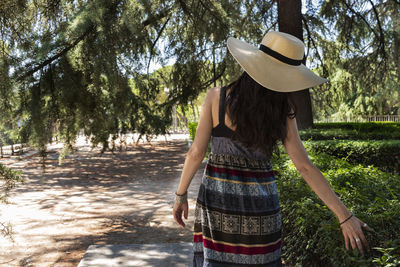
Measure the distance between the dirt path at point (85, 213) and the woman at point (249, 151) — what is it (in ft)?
7.53

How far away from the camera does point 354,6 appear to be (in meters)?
9.37

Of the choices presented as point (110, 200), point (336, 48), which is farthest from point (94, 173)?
point (336, 48)

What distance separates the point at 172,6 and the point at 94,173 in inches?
204

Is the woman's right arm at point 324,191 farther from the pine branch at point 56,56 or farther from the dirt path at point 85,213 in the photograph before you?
the pine branch at point 56,56

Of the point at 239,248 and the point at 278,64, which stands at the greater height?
the point at 278,64

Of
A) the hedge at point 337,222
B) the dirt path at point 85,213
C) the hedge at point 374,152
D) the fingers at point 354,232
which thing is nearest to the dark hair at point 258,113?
the fingers at point 354,232

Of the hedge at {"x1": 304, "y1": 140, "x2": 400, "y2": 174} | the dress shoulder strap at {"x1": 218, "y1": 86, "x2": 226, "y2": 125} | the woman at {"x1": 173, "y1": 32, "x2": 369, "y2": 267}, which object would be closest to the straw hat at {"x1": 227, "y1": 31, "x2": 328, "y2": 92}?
the woman at {"x1": 173, "y1": 32, "x2": 369, "y2": 267}

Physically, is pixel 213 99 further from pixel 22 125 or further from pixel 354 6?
pixel 354 6

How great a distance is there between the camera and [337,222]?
202cm

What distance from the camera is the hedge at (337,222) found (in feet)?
5.81

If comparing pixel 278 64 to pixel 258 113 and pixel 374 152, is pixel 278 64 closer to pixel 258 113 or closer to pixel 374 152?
pixel 258 113

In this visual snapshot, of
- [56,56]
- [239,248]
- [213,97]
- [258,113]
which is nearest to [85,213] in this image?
[56,56]

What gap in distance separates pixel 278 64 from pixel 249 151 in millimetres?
451

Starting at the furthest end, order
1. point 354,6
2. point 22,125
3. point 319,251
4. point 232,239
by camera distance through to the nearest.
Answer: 1. point 354,6
2. point 22,125
3. point 319,251
4. point 232,239
